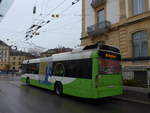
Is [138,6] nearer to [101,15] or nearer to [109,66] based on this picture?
[101,15]

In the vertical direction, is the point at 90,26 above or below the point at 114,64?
above

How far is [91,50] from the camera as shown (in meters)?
10.2

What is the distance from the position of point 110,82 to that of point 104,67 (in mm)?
930

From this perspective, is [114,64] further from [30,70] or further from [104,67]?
[30,70]

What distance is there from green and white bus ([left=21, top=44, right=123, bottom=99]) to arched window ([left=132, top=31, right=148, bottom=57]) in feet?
27.3

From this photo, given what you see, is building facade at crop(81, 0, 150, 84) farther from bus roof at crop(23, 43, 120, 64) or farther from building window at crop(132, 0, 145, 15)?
bus roof at crop(23, 43, 120, 64)

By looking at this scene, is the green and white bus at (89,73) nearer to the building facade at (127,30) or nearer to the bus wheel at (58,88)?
the bus wheel at (58,88)

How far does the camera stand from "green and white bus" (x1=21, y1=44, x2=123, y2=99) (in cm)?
963

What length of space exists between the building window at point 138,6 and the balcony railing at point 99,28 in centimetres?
356

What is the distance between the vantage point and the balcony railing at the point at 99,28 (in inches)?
877

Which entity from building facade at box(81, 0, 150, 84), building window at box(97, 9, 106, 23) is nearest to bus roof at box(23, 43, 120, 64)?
building facade at box(81, 0, 150, 84)

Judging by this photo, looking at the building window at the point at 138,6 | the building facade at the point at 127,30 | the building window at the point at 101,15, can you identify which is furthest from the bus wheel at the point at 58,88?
the building window at the point at 101,15

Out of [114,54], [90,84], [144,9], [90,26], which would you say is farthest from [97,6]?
[90,84]

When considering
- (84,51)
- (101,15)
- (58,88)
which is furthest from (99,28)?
(84,51)
